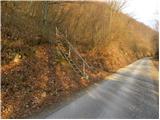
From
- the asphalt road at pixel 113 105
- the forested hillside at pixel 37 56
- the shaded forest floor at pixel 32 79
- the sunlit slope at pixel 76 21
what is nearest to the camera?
the asphalt road at pixel 113 105

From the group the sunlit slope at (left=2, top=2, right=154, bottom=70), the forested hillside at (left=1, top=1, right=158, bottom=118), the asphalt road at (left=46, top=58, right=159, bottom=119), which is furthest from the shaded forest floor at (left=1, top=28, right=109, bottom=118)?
the sunlit slope at (left=2, top=2, right=154, bottom=70)

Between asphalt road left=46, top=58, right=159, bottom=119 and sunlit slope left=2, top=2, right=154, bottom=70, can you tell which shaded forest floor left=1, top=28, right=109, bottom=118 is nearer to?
asphalt road left=46, top=58, right=159, bottom=119

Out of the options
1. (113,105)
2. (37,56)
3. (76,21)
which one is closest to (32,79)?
(37,56)

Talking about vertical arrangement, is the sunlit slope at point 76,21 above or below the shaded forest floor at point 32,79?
above

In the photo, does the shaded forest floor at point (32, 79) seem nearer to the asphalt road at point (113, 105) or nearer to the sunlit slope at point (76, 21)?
the asphalt road at point (113, 105)

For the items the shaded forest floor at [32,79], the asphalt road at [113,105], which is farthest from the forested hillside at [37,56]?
the asphalt road at [113,105]

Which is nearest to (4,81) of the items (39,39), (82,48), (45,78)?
(45,78)

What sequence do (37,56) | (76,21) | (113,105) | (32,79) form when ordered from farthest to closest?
(76,21) < (37,56) < (32,79) < (113,105)

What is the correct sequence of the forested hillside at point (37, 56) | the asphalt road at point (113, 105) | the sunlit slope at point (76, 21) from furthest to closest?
the sunlit slope at point (76, 21), the forested hillside at point (37, 56), the asphalt road at point (113, 105)

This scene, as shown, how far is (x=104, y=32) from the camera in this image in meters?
33.0

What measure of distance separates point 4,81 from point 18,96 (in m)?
1.23

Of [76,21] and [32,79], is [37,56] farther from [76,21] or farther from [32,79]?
[76,21]

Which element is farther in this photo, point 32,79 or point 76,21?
point 76,21

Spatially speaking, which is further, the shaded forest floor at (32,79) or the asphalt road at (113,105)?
the shaded forest floor at (32,79)
